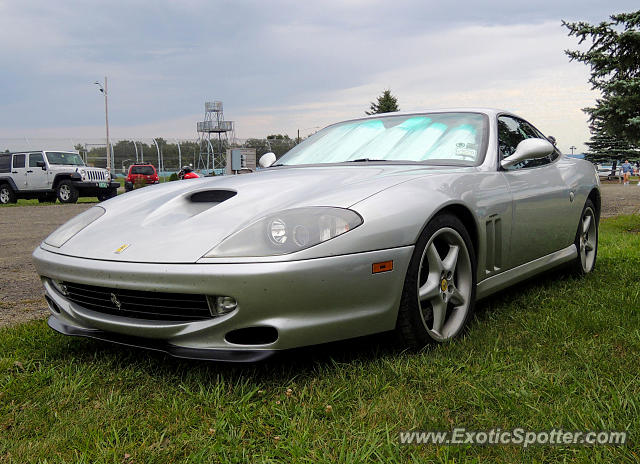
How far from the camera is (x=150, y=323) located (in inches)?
90.9

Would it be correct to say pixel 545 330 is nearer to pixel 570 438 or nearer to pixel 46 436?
pixel 570 438

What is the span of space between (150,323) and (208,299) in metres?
0.28

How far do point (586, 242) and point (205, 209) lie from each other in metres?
3.24

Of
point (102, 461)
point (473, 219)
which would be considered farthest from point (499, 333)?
point (102, 461)

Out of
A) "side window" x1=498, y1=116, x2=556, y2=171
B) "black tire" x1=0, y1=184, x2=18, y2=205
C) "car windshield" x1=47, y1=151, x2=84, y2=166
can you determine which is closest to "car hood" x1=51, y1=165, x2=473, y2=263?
"side window" x1=498, y1=116, x2=556, y2=171

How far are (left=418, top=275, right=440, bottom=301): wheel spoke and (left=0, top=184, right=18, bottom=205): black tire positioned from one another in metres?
18.6

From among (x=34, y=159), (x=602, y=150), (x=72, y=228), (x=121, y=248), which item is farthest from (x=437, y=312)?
(x=602, y=150)

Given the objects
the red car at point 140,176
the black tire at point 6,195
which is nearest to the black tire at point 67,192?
the black tire at point 6,195

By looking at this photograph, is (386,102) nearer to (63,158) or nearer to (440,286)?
(63,158)

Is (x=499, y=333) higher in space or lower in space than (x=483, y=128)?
lower

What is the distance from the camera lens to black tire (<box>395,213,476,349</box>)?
8.26 feet

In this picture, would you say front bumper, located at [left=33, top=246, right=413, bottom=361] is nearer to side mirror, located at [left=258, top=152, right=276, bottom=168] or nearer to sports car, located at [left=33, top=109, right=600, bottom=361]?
sports car, located at [left=33, top=109, right=600, bottom=361]

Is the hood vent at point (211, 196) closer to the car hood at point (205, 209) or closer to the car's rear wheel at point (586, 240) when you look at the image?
the car hood at point (205, 209)

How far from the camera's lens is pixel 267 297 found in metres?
2.17
